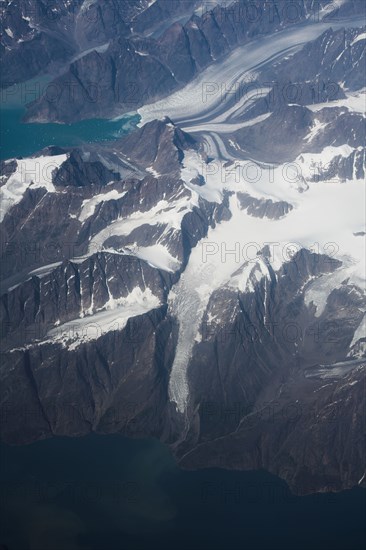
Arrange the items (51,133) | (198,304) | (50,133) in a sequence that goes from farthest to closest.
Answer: (51,133)
(50,133)
(198,304)

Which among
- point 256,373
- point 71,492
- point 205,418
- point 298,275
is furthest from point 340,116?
point 71,492

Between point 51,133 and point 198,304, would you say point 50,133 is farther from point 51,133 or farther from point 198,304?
point 198,304

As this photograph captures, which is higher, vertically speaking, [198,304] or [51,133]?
[51,133]

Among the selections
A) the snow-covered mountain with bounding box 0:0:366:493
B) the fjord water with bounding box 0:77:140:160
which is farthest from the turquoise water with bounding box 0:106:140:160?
the snow-covered mountain with bounding box 0:0:366:493

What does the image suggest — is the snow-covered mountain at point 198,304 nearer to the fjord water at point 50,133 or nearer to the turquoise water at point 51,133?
the turquoise water at point 51,133

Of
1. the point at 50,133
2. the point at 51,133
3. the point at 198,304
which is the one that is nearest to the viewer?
the point at 198,304

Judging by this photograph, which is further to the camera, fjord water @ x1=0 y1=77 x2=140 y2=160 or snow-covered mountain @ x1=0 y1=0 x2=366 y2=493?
fjord water @ x1=0 y1=77 x2=140 y2=160

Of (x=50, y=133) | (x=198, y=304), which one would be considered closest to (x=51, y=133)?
(x=50, y=133)

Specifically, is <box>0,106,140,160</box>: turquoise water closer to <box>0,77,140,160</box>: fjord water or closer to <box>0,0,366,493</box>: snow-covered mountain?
<box>0,77,140,160</box>: fjord water
